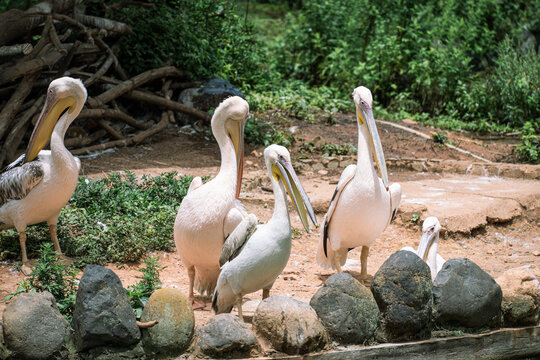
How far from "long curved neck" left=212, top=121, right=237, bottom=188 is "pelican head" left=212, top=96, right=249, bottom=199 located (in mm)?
47

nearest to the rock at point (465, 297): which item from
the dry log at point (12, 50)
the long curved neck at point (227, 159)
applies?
the long curved neck at point (227, 159)

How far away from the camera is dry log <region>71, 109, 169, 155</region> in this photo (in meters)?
8.36

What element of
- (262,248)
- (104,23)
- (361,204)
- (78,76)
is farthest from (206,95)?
(262,248)

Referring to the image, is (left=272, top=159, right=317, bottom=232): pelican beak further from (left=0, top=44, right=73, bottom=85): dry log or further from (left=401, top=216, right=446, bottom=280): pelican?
(left=0, top=44, right=73, bottom=85): dry log

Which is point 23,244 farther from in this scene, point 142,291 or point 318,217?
point 318,217

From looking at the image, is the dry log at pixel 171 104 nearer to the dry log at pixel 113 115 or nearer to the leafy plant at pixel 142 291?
the dry log at pixel 113 115

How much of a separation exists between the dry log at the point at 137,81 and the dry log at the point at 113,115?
0.20 metres

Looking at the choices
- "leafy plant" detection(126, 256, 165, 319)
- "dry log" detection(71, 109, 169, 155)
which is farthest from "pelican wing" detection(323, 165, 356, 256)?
"dry log" detection(71, 109, 169, 155)

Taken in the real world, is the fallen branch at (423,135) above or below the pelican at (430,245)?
below

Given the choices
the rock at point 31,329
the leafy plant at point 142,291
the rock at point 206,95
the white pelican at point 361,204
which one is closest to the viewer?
the rock at point 31,329

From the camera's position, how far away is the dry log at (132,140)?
Answer: 8361 mm

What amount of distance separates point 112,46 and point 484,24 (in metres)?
9.10

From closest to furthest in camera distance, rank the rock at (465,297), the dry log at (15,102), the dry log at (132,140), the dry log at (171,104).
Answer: the rock at (465,297)
the dry log at (15,102)
the dry log at (132,140)
the dry log at (171,104)

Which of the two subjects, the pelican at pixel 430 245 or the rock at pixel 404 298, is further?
the pelican at pixel 430 245
